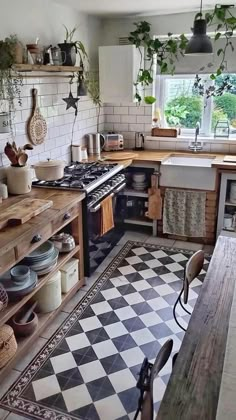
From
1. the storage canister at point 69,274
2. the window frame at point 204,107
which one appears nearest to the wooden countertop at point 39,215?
the storage canister at point 69,274

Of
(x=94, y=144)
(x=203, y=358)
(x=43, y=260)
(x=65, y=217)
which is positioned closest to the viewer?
(x=203, y=358)

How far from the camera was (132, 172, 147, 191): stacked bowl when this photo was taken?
4.13 metres

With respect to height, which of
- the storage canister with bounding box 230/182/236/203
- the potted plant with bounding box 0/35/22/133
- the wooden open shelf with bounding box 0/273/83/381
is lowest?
the wooden open shelf with bounding box 0/273/83/381

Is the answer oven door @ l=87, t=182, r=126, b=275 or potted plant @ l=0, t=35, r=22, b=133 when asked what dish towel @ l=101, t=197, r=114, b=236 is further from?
potted plant @ l=0, t=35, r=22, b=133

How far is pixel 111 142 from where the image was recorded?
172 inches

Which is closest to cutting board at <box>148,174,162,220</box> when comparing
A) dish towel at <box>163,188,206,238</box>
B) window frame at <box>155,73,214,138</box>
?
dish towel at <box>163,188,206,238</box>

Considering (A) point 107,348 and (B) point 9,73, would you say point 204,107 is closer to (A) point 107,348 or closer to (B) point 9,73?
(B) point 9,73

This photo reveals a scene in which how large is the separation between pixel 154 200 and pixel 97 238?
3.14 ft

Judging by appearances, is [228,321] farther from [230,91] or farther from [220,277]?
[230,91]

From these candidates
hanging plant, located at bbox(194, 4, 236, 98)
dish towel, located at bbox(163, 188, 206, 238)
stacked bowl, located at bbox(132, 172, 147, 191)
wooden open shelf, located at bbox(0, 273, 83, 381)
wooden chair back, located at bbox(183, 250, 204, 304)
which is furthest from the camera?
stacked bowl, located at bbox(132, 172, 147, 191)

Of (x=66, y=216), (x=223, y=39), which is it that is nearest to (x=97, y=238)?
(x=66, y=216)

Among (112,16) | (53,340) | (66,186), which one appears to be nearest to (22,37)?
(66,186)

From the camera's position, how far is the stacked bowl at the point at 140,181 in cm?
413

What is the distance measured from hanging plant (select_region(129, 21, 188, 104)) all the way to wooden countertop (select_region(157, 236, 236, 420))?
2818 millimetres
